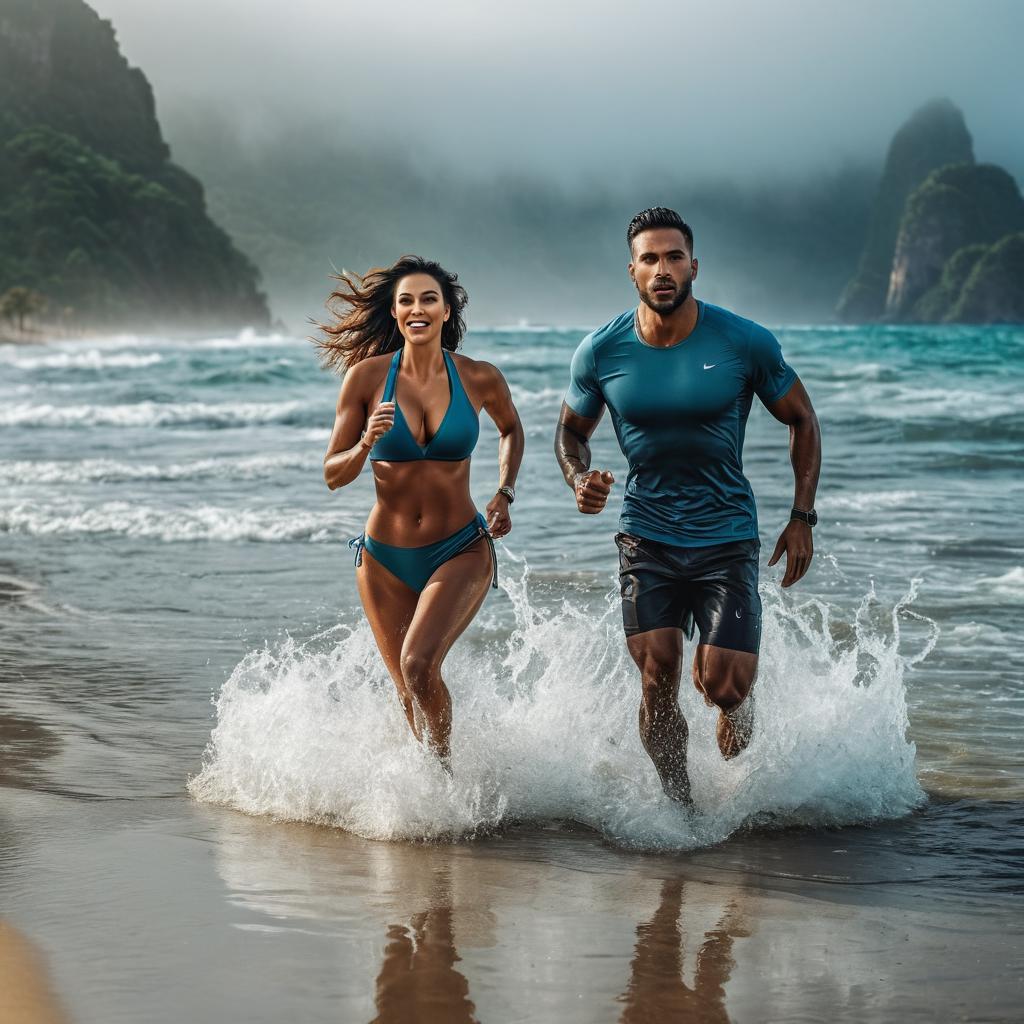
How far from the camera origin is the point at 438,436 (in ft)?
16.0

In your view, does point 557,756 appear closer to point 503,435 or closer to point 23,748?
point 503,435

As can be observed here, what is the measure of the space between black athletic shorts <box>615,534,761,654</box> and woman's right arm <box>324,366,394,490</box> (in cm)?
93

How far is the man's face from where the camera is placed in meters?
4.66

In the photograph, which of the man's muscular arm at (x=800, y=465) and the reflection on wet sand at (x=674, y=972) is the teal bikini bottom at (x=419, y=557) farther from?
the reflection on wet sand at (x=674, y=972)

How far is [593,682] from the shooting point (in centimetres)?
598

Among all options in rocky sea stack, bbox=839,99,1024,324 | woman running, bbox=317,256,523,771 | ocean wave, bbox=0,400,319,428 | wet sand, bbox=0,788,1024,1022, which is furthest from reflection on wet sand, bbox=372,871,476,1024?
rocky sea stack, bbox=839,99,1024,324

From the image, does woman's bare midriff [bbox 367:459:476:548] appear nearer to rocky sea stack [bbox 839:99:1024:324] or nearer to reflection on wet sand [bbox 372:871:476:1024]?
reflection on wet sand [bbox 372:871:476:1024]

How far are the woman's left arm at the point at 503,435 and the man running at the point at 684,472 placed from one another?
0.38m

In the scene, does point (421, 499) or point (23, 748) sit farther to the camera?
point (23, 748)

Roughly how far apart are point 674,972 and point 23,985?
1552 mm

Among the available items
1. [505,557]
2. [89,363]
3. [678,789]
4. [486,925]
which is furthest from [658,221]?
[89,363]

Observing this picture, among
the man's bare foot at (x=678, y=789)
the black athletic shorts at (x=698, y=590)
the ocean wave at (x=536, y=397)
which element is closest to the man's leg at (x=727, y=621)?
the black athletic shorts at (x=698, y=590)

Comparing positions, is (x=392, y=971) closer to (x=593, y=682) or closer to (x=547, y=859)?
(x=547, y=859)

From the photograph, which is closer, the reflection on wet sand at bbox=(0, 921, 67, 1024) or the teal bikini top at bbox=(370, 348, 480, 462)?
the reflection on wet sand at bbox=(0, 921, 67, 1024)
